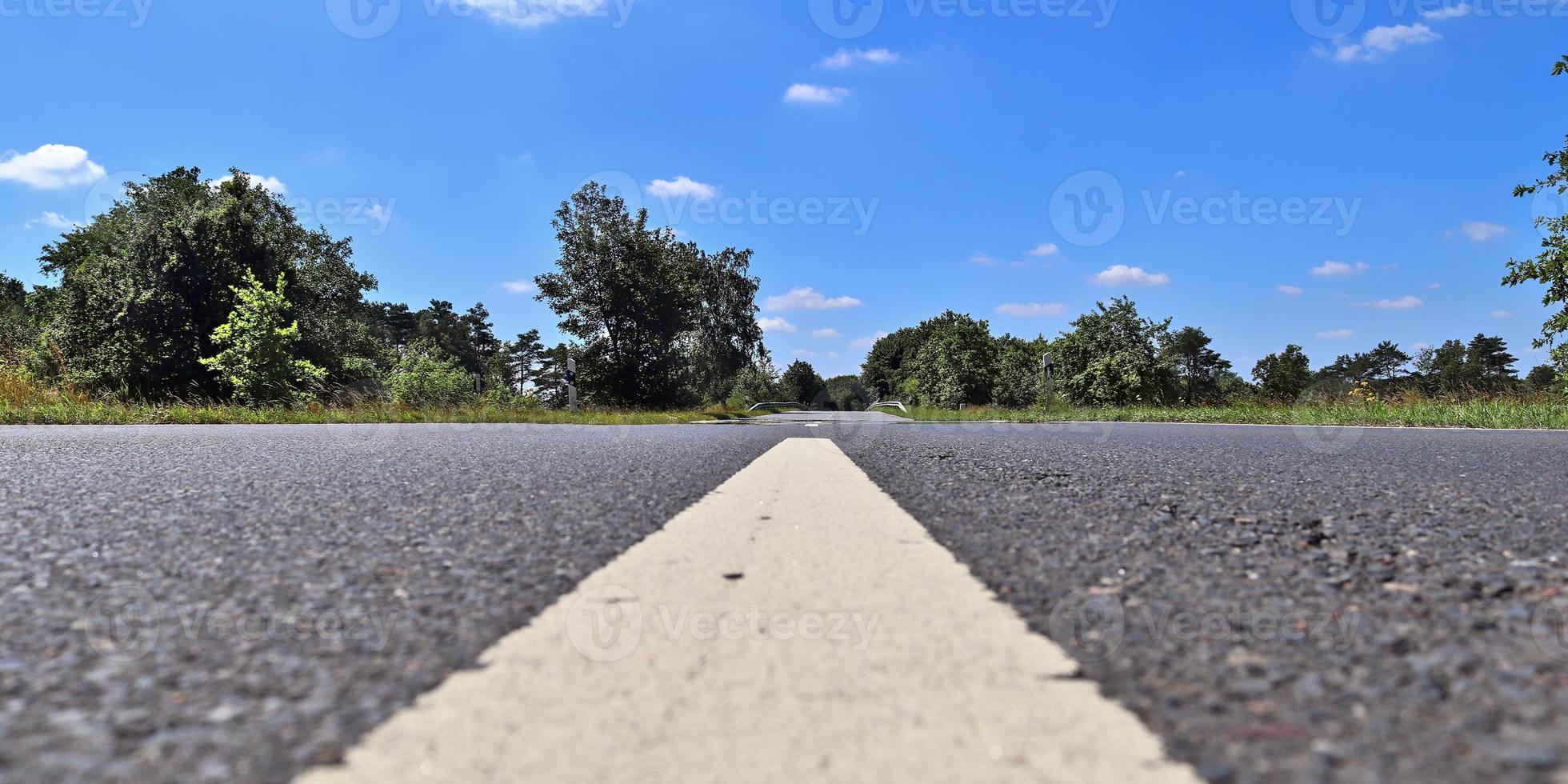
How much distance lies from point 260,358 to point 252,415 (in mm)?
3005

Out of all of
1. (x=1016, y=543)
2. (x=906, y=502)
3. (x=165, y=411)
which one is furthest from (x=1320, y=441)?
(x=165, y=411)

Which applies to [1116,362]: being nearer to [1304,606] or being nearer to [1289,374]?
[1304,606]

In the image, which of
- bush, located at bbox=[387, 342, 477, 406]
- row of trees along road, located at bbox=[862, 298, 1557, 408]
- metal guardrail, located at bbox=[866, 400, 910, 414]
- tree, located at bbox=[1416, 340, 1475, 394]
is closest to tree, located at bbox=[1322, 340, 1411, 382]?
tree, located at bbox=[1416, 340, 1475, 394]

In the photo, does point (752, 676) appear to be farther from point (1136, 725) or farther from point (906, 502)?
point (906, 502)

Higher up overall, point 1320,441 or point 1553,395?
point 1553,395

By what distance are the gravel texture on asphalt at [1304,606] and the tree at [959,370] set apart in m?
33.6

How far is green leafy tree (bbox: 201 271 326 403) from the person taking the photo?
16734 mm

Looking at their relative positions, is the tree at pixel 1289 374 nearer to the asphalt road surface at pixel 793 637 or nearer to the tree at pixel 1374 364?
the tree at pixel 1374 364

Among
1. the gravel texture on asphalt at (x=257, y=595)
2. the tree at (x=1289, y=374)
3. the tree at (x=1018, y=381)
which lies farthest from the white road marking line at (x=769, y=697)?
the tree at (x=1289, y=374)

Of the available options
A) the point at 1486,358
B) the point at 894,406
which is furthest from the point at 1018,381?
the point at 1486,358

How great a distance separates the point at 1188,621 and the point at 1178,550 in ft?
2.96

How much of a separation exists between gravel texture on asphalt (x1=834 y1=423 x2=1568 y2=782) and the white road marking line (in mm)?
155

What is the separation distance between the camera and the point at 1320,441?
29.5ft

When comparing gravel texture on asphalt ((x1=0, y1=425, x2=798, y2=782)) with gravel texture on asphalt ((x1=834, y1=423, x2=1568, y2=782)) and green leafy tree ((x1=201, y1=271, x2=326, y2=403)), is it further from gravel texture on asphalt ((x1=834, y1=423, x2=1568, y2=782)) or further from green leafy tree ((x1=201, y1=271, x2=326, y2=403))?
green leafy tree ((x1=201, y1=271, x2=326, y2=403))
